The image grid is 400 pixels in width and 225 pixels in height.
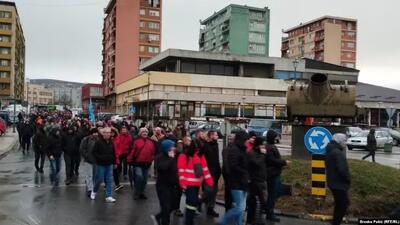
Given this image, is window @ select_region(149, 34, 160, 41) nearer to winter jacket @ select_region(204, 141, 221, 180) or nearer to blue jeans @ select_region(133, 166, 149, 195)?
blue jeans @ select_region(133, 166, 149, 195)

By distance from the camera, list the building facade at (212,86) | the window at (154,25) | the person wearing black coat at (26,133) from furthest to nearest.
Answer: the window at (154,25) < the building facade at (212,86) < the person wearing black coat at (26,133)

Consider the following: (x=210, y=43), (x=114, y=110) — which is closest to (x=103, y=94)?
(x=114, y=110)

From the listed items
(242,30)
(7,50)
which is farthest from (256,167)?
(7,50)

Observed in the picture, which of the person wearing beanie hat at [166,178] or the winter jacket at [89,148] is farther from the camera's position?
the winter jacket at [89,148]

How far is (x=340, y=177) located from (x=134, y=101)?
7491 cm

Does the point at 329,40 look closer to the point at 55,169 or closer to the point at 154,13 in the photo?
the point at 154,13

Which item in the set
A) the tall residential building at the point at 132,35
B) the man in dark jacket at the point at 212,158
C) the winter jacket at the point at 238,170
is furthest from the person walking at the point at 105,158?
the tall residential building at the point at 132,35

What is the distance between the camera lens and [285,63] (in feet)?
281

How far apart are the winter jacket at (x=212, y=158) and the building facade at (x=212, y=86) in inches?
2412

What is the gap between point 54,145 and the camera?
1571 centimetres

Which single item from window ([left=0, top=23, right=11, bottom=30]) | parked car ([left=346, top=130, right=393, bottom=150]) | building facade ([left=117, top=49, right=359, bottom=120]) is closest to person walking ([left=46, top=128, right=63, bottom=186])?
parked car ([left=346, top=130, right=393, bottom=150])

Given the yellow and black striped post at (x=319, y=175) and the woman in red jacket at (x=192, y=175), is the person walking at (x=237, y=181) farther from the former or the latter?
the yellow and black striped post at (x=319, y=175)

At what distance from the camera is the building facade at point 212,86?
74.8 meters

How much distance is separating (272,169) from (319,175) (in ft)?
4.97
